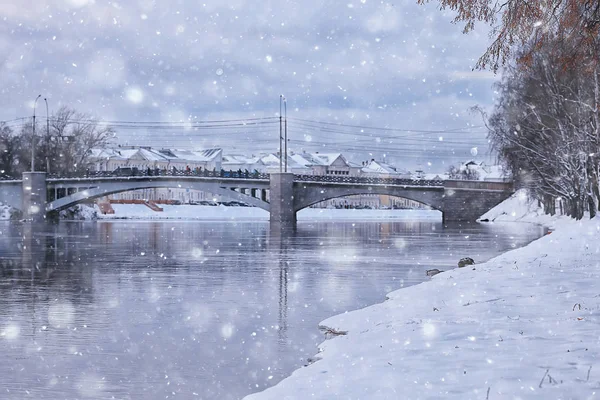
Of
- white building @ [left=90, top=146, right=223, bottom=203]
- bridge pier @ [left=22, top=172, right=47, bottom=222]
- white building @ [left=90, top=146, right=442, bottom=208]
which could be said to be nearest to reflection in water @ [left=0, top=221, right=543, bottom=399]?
bridge pier @ [left=22, top=172, right=47, bottom=222]

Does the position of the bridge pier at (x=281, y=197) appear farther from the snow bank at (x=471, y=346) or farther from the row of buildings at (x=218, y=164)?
the snow bank at (x=471, y=346)

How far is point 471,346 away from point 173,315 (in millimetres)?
7629

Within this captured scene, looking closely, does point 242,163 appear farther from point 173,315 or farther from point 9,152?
point 173,315

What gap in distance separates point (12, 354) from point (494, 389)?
23.6 feet

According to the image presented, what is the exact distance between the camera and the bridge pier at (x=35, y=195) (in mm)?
90062

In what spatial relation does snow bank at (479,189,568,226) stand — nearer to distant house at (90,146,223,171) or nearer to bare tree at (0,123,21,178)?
bare tree at (0,123,21,178)

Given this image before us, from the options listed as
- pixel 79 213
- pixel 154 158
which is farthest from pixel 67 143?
pixel 154 158

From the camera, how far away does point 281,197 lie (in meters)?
85.8

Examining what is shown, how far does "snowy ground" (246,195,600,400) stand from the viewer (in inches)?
314

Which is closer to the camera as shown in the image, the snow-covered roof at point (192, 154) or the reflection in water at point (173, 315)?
the reflection in water at point (173, 315)

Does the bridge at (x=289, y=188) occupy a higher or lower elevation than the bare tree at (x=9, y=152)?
lower

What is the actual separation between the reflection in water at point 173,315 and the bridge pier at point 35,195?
192ft

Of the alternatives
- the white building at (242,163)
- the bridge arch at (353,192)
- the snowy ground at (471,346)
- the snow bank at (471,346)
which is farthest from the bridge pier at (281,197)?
the white building at (242,163)

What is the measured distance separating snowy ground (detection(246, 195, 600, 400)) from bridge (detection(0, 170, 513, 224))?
71.1 m
